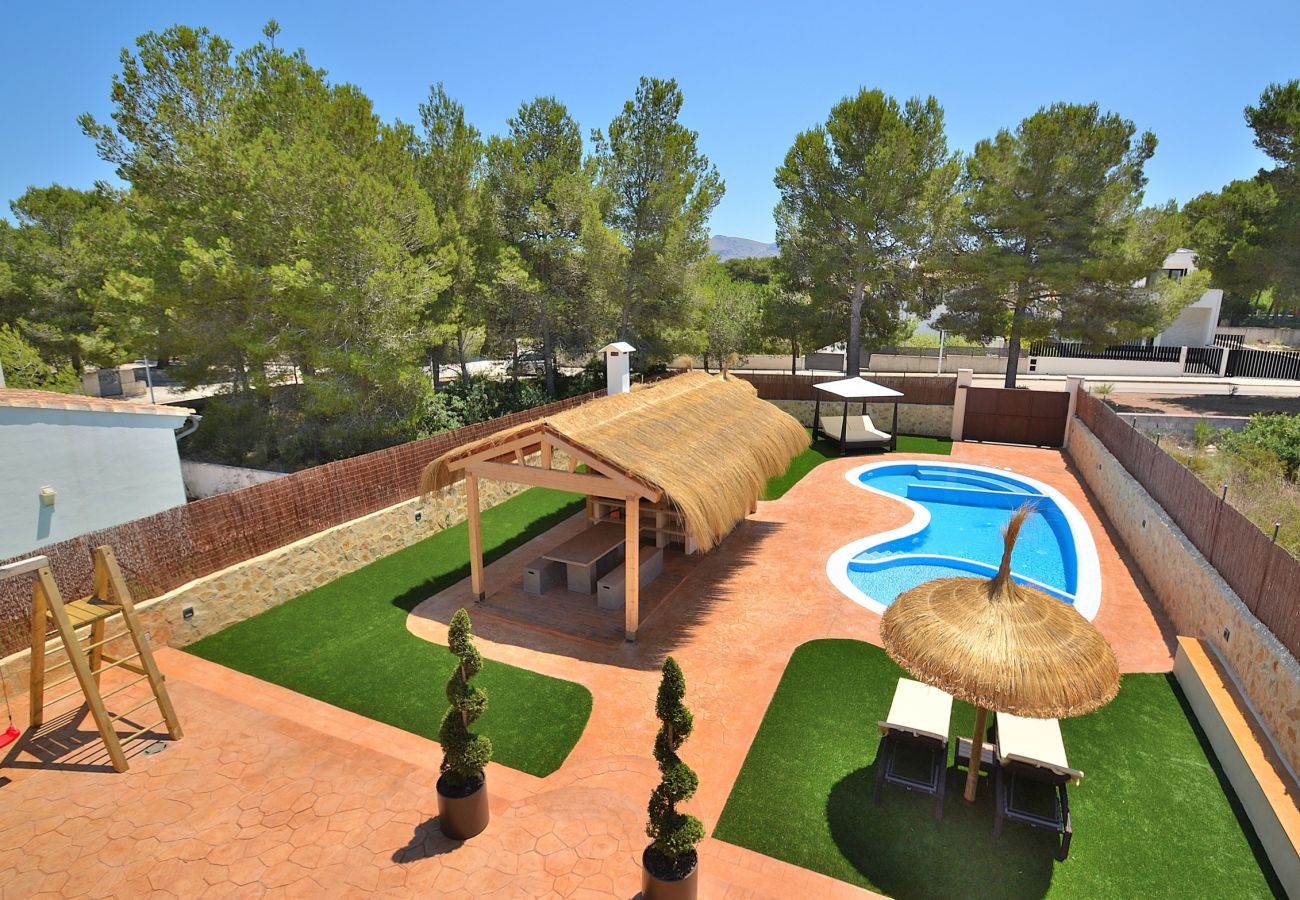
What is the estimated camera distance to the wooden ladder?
7.07 m

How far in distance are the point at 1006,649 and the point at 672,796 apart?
3.23 metres

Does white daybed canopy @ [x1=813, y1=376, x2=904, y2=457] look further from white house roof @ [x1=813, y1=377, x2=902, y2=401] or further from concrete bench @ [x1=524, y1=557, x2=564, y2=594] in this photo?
concrete bench @ [x1=524, y1=557, x2=564, y2=594]

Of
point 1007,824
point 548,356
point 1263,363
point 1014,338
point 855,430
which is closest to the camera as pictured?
point 1007,824

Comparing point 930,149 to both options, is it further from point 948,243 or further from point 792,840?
point 792,840

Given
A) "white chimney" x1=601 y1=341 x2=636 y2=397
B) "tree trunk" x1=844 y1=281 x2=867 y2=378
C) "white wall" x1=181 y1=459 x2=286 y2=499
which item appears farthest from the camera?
"tree trunk" x1=844 y1=281 x2=867 y2=378

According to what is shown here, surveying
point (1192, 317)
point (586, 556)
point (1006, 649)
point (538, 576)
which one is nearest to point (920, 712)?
point (1006, 649)

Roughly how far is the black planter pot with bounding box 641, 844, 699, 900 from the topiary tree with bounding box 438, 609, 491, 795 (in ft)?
6.16

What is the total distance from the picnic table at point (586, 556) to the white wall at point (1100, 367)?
125 feet

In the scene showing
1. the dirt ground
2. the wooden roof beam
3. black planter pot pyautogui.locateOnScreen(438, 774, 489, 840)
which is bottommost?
black planter pot pyautogui.locateOnScreen(438, 774, 489, 840)

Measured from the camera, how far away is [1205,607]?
940 cm

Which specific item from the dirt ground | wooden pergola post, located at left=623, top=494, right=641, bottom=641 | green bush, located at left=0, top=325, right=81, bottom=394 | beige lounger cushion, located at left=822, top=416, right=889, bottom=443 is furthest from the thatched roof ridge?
the dirt ground

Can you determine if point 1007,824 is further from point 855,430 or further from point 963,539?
point 855,430

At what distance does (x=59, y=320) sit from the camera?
1150 inches

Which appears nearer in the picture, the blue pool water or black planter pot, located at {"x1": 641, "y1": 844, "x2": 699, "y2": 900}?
black planter pot, located at {"x1": 641, "y1": 844, "x2": 699, "y2": 900}
